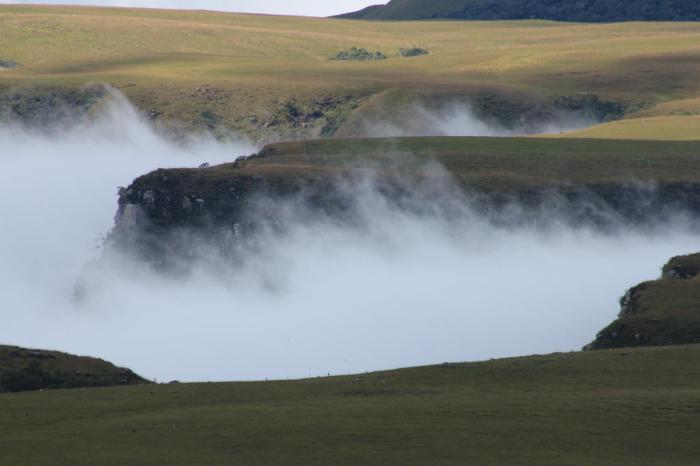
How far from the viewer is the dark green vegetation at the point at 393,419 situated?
34406 millimetres

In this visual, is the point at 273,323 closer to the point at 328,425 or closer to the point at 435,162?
the point at 435,162

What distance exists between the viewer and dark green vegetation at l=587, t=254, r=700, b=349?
55562 mm

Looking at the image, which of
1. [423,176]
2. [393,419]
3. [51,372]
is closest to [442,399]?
[393,419]

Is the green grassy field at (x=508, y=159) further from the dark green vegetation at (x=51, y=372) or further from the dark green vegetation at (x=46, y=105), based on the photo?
the dark green vegetation at (x=46, y=105)

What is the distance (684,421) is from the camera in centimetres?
3781

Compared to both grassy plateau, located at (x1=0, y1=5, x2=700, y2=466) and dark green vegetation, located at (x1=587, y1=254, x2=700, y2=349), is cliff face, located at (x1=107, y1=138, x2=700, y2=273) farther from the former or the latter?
dark green vegetation, located at (x1=587, y1=254, x2=700, y2=349)

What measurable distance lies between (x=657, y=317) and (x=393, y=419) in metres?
20.8

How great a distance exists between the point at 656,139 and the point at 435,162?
1933 centimetres

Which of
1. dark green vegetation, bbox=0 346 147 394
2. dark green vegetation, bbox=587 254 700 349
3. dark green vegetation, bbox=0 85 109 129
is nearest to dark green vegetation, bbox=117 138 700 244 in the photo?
dark green vegetation, bbox=587 254 700 349

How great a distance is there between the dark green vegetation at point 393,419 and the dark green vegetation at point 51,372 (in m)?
4.61

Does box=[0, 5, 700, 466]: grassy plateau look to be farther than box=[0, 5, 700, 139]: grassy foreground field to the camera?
No

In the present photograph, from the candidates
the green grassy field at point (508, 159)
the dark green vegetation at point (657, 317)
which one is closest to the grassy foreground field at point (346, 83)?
the green grassy field at point (508, 159)

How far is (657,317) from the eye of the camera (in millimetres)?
56844

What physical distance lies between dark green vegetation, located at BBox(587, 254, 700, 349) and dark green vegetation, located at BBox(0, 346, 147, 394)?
52.3ft
